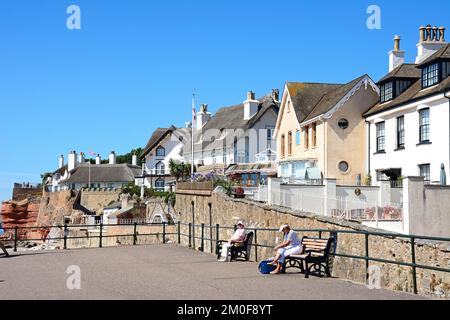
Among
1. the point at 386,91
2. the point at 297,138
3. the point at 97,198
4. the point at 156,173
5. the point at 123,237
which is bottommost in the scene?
the point at 123,237

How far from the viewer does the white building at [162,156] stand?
274 feet

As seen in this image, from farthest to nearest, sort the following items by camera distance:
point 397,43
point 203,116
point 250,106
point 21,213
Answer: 1. point 21,213
2. point 203,116
3. point 250,106
4. point 397,43

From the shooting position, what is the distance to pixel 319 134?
35.9 metres

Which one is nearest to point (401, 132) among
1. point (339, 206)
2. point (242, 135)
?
point (339, 206)

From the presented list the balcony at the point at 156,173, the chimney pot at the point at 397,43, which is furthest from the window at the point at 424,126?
the balcony at the point at 156,173

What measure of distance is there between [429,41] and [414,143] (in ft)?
25.5

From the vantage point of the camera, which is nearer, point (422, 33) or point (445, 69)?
point (445, 69)

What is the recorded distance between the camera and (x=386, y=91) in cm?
3325

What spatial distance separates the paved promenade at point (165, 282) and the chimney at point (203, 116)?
2108 inches

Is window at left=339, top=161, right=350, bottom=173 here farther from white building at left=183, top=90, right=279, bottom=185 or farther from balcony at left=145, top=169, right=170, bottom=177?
balcony at left=145, top=169, right=170, bottom=177

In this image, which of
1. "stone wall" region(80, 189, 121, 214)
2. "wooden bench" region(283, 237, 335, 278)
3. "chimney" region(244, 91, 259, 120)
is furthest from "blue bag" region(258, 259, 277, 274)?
"stone wall" region(80, 189, 121, 214)

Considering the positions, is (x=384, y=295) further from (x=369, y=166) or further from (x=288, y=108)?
(x=288, y=108)

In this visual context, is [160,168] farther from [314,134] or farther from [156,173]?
[314,134]
